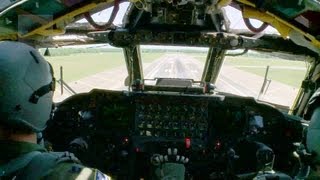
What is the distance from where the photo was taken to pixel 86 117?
4770 millimetres

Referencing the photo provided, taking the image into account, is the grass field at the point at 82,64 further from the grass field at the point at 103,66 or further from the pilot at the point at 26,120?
the pilot at the point at 26,120

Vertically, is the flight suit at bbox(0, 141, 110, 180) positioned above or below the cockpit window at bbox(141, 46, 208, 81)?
above

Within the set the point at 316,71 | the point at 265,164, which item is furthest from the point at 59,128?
the point at 316,71

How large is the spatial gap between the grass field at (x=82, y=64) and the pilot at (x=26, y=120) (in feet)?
58.6

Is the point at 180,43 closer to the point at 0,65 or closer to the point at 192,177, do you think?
the point at 192,177

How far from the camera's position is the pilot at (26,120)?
126cm

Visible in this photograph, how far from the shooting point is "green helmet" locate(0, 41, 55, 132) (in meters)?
1.37

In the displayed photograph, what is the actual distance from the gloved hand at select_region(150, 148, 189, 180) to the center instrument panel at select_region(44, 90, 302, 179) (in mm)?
463

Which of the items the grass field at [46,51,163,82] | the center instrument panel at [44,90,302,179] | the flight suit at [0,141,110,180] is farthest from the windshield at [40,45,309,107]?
the flight suit at [0,141,110,180]

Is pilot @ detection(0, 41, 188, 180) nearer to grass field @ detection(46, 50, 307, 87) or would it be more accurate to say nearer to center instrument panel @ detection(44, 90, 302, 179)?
center instrument panel @ detection(44, 90, 302, 179)

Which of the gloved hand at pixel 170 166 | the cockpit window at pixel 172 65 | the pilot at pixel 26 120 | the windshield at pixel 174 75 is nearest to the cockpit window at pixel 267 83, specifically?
the windshield at pixel 174 75

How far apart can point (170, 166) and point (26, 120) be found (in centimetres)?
290

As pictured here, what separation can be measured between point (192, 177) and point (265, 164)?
856mm

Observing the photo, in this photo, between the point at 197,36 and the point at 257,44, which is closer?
the point at 197,36
